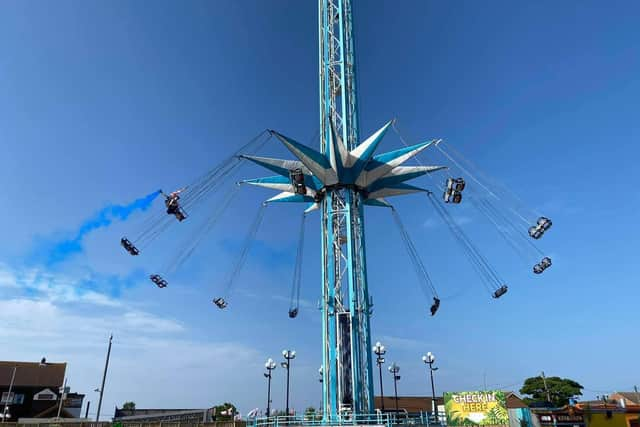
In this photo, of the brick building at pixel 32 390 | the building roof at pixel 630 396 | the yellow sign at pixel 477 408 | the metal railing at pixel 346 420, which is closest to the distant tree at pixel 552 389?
the building roof at pixel 630 396

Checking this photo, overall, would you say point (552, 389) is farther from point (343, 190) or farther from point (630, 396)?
point (343, 190)

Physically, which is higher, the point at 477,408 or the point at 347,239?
the point at 347,239

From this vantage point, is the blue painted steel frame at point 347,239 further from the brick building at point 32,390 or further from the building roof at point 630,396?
the building roof at point 630,396

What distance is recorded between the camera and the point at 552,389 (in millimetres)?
86562

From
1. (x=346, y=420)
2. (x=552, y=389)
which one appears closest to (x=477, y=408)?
(x=346, y=420)

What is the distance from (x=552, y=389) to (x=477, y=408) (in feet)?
198

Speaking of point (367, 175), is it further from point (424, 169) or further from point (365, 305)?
point (365, 305)

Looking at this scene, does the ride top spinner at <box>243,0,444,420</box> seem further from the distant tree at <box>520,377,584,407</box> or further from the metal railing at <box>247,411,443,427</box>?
the distant tree at <box>520,377,584,407</box>

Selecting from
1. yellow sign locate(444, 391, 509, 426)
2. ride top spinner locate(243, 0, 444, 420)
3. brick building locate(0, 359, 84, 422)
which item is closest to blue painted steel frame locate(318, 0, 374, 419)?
ride top spinner locate(243, 0, 444, 420)

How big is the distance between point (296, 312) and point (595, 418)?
29.1 meters

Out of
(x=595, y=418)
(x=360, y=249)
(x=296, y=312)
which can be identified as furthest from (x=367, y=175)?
(x=595, y=418)

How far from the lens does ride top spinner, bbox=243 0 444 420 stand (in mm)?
27984

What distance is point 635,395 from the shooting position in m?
86.8

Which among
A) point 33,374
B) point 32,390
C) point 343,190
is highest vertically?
point 343,190
